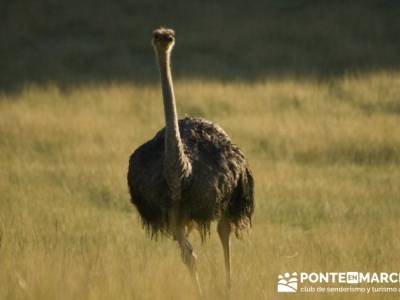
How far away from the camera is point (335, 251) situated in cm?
927

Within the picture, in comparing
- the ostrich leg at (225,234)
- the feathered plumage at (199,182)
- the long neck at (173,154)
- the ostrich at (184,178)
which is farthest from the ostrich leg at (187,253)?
the ostrich leg at (225,234)

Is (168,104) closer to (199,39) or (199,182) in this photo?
(199,182)

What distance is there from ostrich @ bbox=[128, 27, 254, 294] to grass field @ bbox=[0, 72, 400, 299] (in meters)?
0.33

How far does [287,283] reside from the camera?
760 centimetres

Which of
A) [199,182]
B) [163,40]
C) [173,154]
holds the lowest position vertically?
[199,182]

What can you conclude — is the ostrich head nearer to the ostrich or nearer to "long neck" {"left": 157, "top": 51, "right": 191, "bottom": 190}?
the ostrich

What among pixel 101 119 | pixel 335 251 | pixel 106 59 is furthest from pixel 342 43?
pixel 335 251

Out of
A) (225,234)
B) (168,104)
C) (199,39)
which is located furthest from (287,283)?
(199,39)

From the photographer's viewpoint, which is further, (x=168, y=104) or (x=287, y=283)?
(x=168, y=104)

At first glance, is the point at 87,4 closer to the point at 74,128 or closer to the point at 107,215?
the point at 74,128

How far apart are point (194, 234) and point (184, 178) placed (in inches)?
110

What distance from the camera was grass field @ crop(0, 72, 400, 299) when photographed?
7.41 metres

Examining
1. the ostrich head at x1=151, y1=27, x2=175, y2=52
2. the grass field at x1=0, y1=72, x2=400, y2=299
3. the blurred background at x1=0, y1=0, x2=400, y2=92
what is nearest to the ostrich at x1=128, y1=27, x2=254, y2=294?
the ostrich head at x1=151, y1=27, x2=175, y2=52

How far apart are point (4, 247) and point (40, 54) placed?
14.7 meters
